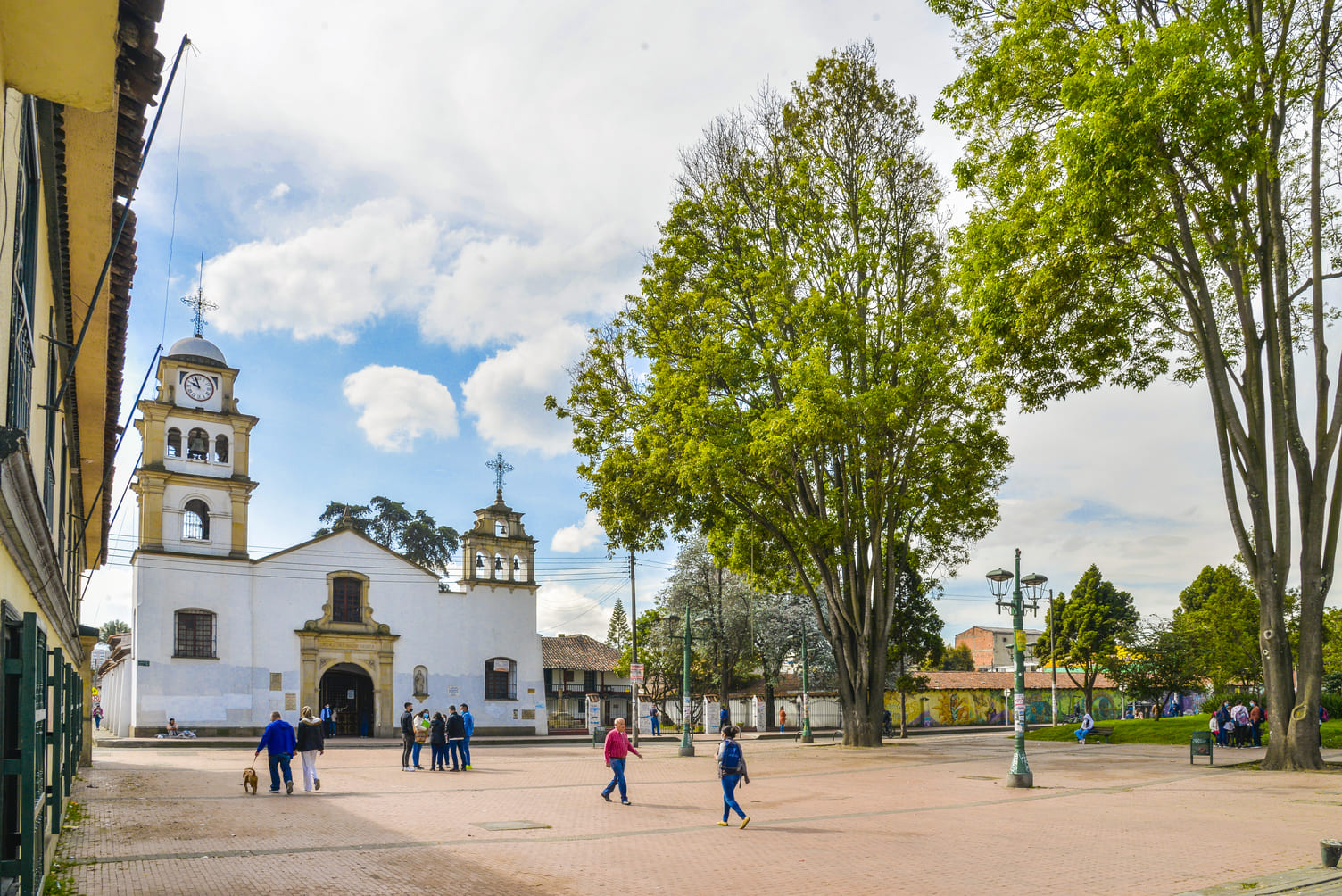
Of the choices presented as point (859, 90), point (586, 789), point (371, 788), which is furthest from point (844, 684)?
point (859, 90)

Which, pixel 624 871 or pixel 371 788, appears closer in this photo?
pixel 624 871

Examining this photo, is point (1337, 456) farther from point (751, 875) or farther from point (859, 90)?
point (751, 875)

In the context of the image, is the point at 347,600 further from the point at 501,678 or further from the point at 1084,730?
the point at 1084,730

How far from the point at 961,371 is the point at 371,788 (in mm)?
16987

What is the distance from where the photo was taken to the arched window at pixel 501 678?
45469 millimetres

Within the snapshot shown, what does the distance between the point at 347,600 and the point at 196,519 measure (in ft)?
23.3

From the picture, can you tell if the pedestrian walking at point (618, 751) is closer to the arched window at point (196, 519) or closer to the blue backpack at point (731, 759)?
the blue backpack at point (731, 759)

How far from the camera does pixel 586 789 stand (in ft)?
59.1

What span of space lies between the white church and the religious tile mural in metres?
21.4

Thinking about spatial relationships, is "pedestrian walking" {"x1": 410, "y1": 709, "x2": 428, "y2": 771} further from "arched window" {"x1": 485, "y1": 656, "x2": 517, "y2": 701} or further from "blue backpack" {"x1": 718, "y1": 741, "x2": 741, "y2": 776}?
"arched window" {"x1": 485, "y1": 656, "x2": 517, "y2": 701}

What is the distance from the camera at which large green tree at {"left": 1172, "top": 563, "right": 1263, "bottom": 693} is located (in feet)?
148

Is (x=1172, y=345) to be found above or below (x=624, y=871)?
above

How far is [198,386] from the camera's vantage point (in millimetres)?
39656

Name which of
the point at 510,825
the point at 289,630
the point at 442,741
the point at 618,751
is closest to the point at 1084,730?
the point at 442,741
